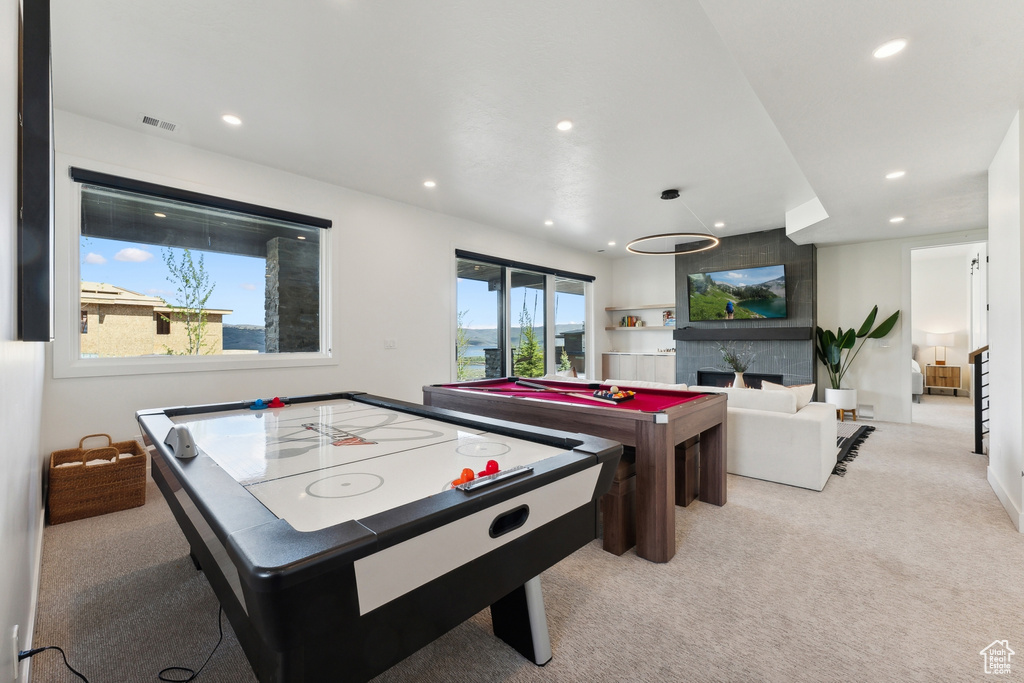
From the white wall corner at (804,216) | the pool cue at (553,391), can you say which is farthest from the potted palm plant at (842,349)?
the pool cue at (553,391)

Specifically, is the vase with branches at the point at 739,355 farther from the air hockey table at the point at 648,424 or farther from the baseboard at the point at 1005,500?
the air hockey table at the point at 648,424

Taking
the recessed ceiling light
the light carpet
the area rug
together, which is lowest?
the light carpet

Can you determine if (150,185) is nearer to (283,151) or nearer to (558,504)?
(283,151)

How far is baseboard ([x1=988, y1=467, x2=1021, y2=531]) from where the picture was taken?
2492 millimetres

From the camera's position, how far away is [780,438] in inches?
125

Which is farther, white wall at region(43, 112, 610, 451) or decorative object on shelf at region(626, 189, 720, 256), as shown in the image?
decorative object on shelf at region(626, 189, 720, 256)

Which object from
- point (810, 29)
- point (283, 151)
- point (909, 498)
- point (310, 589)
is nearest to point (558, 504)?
point (310, 589)

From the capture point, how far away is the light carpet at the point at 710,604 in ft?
4.79

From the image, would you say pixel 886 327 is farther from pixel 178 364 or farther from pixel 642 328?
pixel 178 364

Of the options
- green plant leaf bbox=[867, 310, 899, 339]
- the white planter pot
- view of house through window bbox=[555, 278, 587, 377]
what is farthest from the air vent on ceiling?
green plant leaf bbox=[867, 310, 899, 339]

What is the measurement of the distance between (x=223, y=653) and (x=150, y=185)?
10.6ft

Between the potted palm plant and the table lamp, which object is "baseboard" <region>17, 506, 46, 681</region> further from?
the table lamp

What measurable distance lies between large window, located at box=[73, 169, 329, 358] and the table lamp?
10271 millimetres

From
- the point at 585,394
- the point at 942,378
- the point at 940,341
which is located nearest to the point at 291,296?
the point at 585,394
